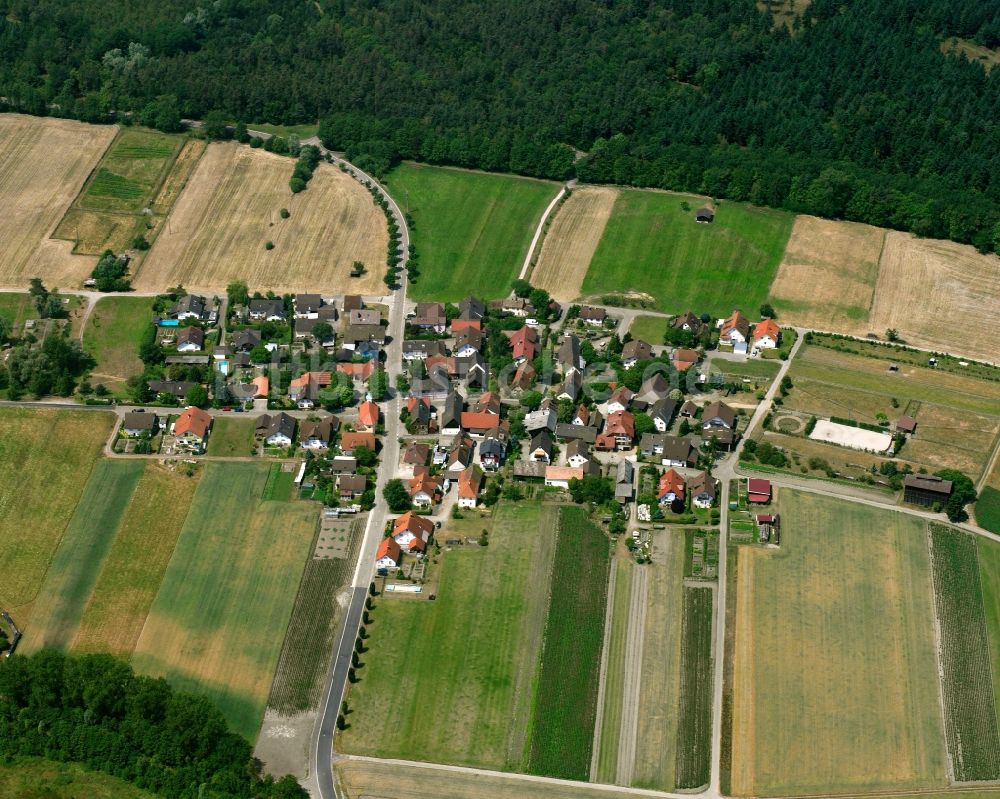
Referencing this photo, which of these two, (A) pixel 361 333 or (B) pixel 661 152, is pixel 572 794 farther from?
(B) pixel 661 152

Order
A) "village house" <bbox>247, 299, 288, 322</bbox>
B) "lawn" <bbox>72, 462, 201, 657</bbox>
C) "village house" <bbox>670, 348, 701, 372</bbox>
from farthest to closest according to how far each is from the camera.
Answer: "village house" <bbox>247, 299, 288, 322</bbox> < "village house" <bbox>670, 348, 701, 372</bbox> < "lawn" <bbox>72, 462, 201, 657</bbox>

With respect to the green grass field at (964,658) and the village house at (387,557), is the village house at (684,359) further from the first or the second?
the village house at (387,557)

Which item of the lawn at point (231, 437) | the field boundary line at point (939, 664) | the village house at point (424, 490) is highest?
the field boundary line at point (939, 664)

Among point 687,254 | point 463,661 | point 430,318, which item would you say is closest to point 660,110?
point 687,254

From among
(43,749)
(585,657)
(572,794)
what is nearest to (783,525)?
(585,657)

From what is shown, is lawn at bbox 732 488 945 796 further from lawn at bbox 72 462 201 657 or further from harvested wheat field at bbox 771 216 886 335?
lawn at bbox 72 462 201 657

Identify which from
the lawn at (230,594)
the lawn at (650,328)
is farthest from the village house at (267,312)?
the lawn at (650,328)

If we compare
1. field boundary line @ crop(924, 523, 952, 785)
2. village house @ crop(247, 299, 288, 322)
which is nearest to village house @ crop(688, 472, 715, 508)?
field boundary line @ crop(924, 523, 952, 785)

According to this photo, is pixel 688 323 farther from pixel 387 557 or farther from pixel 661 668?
pixel 661 668
